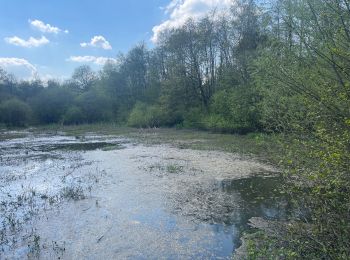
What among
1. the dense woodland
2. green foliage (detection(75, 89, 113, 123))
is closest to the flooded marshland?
the dense woodland

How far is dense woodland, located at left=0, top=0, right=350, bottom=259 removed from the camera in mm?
4281

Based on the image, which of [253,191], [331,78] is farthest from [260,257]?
[253,191]

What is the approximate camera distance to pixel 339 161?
356 centimetres

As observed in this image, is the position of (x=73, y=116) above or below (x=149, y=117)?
Result: above

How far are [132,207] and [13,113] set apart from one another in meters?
47.7

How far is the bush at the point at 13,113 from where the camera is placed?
49.5 meters

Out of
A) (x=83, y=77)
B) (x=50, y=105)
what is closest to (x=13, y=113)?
(x=50, y=105)

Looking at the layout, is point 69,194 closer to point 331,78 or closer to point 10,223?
point 10,223

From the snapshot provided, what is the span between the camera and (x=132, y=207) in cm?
915

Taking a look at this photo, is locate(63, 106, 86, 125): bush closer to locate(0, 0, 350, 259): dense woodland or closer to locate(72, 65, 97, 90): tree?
locate(0, 0, 350, 259): dense woodland

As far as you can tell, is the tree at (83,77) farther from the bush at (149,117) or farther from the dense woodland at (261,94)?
the bush at (149,117)

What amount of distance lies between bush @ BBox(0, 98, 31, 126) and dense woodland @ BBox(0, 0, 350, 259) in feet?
0.51

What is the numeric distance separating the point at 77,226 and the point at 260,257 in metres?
4.44

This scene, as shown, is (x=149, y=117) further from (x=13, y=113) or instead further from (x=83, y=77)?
(x=83, y=77)
